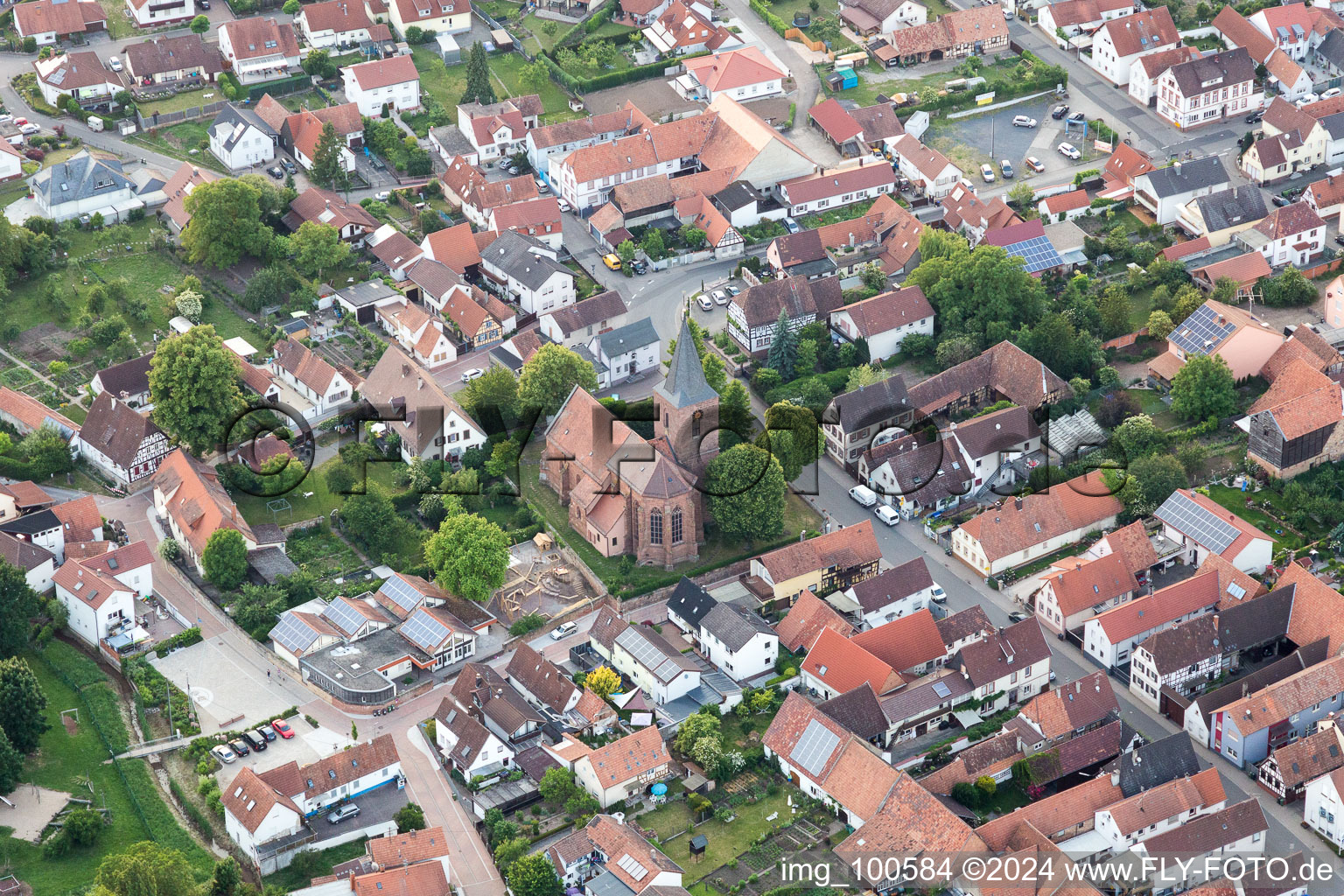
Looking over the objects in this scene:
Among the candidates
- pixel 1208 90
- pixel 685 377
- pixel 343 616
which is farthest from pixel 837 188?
pixel 343 616

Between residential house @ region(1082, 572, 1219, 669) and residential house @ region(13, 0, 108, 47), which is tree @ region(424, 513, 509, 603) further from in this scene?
residential house @ region(13, 0, 108, 47)

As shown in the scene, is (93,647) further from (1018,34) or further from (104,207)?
(1018,34)

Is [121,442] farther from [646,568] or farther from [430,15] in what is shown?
[430,15]

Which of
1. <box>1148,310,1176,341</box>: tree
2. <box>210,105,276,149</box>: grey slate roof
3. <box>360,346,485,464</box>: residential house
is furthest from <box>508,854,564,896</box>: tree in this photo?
<box>210,105,276,149</box>: grey slate roof

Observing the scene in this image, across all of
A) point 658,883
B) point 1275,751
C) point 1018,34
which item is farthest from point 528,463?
point 1018,34

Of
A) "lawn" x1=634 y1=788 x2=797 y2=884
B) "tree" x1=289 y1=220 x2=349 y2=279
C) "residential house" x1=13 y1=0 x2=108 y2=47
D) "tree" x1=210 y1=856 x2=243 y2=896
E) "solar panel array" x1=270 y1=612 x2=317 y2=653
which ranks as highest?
"residential house" x1=13 y1=0 x2=108 y2=47

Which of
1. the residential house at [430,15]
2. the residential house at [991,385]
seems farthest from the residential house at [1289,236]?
the residential house at [430,15]

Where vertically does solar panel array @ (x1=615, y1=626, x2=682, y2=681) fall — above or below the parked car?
below
